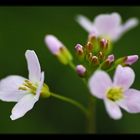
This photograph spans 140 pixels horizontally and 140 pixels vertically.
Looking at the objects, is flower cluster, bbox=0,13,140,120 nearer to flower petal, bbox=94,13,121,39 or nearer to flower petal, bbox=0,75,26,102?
flower petal, bbox=0,75,26,102

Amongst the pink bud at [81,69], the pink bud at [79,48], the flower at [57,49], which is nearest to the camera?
the pink bud at [81,69]

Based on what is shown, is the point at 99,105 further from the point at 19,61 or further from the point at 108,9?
the point at 108,9

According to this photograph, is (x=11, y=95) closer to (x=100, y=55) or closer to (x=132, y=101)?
(x=100, y=55)

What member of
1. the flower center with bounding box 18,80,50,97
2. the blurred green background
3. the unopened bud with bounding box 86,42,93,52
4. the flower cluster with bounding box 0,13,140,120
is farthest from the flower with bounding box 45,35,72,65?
the blurred green background

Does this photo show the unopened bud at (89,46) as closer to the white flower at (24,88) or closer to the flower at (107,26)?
the white flower at (24,88)

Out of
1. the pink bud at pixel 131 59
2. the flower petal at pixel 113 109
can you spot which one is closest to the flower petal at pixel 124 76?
the flower petal at pixel 113 109

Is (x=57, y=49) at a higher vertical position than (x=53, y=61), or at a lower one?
higher

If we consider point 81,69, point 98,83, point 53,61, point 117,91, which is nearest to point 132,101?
point 117,91

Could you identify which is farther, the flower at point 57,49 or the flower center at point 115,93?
the flower at point 57,49
